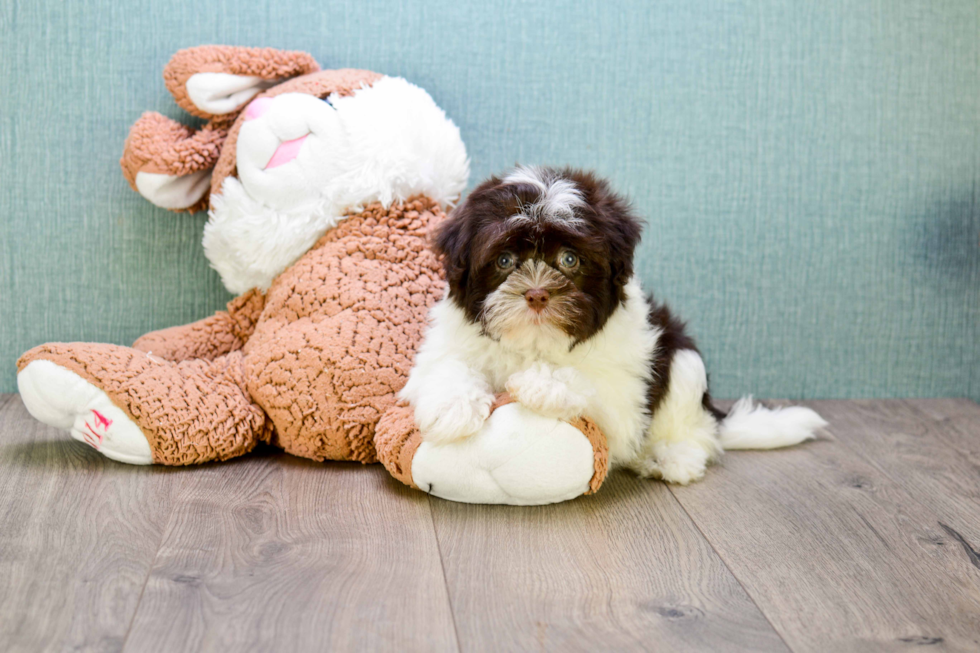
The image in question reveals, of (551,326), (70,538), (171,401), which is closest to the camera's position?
(70,538)

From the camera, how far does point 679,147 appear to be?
245cm

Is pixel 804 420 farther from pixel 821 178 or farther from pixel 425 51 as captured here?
pixel 425 51

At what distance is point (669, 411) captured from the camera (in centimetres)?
196

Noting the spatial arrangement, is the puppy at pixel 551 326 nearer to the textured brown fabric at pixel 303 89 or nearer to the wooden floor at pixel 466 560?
the wooden floor at pixel 466 560

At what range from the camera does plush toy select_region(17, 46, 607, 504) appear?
5.69 feet

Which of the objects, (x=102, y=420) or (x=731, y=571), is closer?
(x=731, y=571)

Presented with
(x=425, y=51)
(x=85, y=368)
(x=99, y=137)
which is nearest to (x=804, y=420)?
(x=425, y=51)

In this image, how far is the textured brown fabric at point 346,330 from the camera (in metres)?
1.89

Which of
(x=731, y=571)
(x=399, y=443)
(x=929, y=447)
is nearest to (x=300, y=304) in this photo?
(x=399, y=443)

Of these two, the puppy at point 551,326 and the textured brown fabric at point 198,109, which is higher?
the textured brown fabric at point 198,109

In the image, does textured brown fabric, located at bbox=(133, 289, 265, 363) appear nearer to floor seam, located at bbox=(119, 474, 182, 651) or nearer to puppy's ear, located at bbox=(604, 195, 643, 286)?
floor seam, located at bbox=(119, 474, 182, 651)

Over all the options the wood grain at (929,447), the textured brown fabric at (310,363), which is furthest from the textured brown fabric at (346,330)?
the wood grain at (929,447)

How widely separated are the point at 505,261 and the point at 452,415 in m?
0.32

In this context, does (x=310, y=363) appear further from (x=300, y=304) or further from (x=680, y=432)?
(x=680, y=432)
